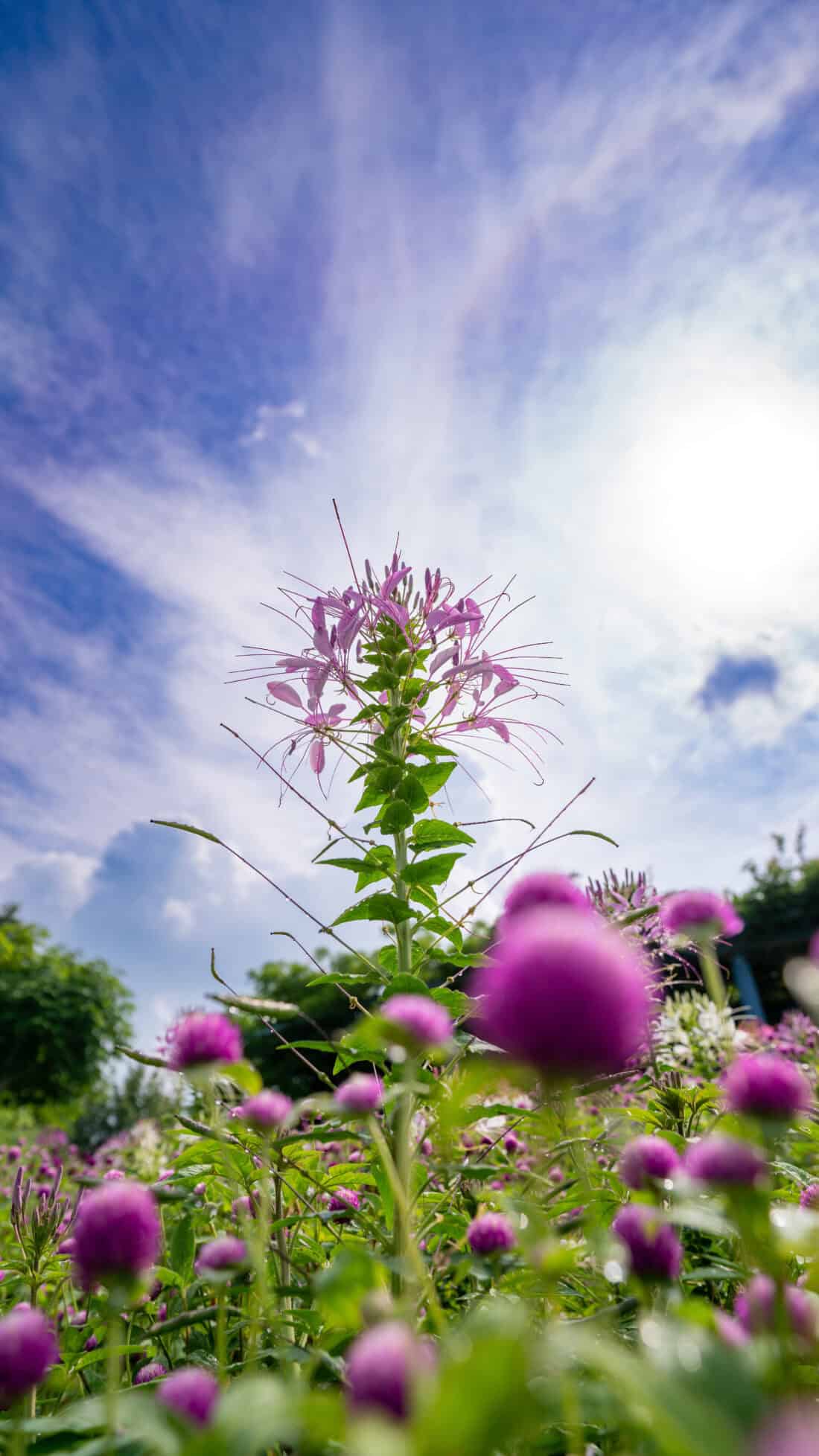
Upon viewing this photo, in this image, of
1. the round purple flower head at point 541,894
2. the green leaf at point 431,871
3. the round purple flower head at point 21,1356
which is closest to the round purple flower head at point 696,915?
the round purple flower head at point 541,894

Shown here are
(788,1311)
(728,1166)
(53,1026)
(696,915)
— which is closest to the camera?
(728,1166)

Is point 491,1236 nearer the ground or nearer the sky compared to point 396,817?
nearer the ground

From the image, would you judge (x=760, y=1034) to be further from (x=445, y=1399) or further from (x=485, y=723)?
(x=445, y=1399)

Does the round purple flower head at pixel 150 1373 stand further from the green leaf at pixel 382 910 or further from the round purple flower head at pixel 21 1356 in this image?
the green leaf at pixel 382 910

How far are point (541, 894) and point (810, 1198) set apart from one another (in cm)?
69

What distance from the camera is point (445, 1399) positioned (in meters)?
0.35

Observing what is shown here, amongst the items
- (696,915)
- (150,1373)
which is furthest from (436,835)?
(150,1373)

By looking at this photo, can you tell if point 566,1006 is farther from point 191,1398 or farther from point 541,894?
point 191,1398

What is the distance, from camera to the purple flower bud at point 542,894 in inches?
32.5

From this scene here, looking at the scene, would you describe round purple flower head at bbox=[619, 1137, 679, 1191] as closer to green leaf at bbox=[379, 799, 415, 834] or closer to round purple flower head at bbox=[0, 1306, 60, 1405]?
round purple flower head at bbox=[0, 1306, 60, 1405]

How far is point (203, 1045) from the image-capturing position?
72cm

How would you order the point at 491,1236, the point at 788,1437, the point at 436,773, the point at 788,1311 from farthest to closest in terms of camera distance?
1. the point at 436,773
2. the point at 491,1236
3. the point at 788,1311
4. the point at 788,1437

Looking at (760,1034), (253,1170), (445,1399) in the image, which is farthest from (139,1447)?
(760,1034)

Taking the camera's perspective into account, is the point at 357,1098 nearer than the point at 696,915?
Yes
